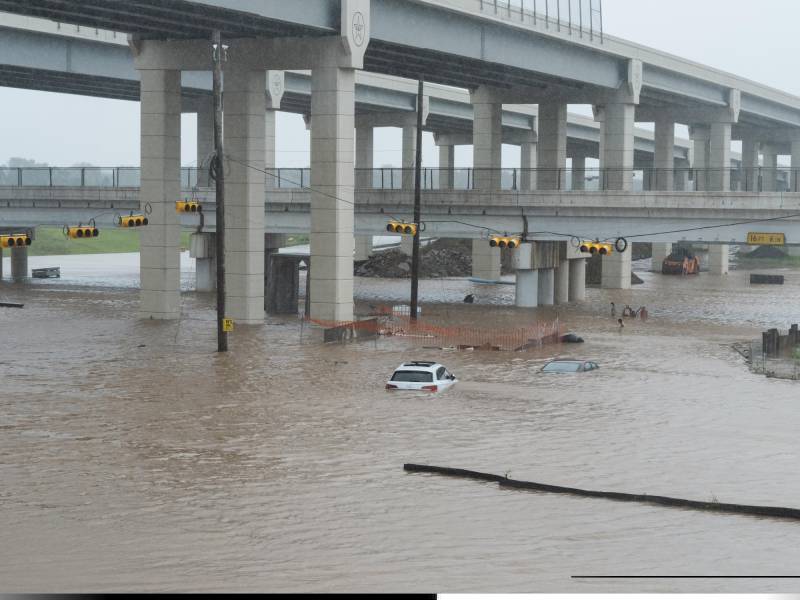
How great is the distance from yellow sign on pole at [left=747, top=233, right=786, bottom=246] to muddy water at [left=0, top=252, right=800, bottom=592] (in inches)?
449

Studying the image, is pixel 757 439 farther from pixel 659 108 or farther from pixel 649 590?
pixel 659 108

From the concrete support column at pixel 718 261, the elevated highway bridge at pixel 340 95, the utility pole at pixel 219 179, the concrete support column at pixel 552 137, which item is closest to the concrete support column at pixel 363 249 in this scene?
the elevated highway bridge at pixel 340 95

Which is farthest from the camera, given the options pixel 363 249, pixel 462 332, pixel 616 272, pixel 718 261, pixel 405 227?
pixel 718 261

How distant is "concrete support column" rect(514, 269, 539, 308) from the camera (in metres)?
70.0

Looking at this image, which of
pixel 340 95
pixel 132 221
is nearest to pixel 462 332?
pixel 340 95

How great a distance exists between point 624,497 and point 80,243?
143275 mm

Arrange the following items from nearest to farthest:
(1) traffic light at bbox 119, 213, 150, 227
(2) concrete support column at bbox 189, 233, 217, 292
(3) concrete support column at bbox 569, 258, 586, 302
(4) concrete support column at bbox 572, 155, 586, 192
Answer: (1) traffic light at bbox 119, 213, 150, 227
(3) concrete support column at bbox 569, 258, 586, 302
(2) concrete support column at bbox 189, 233, 217, 292
(4) concrete support column at bbox 572, 155, 586, 192

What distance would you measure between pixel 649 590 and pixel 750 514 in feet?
18.0

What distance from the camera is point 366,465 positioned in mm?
26781

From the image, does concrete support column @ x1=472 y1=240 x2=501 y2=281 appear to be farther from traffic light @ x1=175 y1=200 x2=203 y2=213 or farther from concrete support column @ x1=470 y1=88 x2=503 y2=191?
traffic light @ x1=175 y1=200 x2=203 y2=213

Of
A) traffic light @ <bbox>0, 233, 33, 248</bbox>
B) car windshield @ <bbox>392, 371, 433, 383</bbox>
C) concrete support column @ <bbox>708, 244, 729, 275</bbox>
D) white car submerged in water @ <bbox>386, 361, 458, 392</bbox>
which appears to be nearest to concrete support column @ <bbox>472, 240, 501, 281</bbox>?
concrete support column @ <bbox>708, 244, 729, 275</bbox>

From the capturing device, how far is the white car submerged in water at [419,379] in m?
37.4

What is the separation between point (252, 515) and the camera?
22.2 meters

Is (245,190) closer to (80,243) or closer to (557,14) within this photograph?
(557,14)
